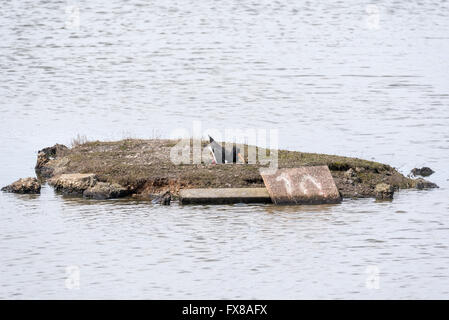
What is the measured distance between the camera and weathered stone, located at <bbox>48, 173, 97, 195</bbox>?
22.7 meters

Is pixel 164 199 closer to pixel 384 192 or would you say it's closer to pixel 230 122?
pixel 384 192

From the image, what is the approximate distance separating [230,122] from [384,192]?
10263 millimetres

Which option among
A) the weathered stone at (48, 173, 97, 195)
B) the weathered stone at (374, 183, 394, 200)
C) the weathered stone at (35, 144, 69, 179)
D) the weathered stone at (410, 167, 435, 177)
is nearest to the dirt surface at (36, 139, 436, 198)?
the weathered stone at (35, 144, 69, 179)

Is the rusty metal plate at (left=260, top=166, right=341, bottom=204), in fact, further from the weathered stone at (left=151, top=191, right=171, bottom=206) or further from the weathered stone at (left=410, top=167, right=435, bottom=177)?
the weathered stone at (left=410, top=167, right=435, bottom=177)

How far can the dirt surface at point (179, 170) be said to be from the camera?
22.3 m

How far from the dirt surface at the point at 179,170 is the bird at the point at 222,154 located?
0.46 metres

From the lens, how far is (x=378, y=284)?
52.5ft

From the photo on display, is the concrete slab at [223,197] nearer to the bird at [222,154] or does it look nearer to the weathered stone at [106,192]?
the weathered stone at [106,192]

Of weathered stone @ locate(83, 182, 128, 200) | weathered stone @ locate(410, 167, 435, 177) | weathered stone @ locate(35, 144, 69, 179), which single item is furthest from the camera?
weathered stone @ locate(35, 144, 69, 179)

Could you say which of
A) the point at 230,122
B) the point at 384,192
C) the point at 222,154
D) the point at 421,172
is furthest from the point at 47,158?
the point at 421,172

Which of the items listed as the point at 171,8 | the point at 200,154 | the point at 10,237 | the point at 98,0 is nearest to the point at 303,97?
the point at 200,154

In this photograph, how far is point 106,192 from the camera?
874 inches

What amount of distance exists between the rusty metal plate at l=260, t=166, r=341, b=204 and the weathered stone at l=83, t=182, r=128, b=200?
308 centimetres
